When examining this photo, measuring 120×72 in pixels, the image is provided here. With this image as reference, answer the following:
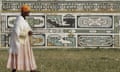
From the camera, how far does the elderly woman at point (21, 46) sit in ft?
39.5

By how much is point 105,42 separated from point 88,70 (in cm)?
1221

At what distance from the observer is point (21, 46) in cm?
1212

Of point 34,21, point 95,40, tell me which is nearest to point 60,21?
point 34,21

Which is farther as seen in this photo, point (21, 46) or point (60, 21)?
point (60, 21)

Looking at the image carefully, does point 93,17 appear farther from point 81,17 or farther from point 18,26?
point 18,26

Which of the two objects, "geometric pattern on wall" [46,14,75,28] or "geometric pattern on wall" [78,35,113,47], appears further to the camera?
"geometric pattern on wall" [46,14,75,28]

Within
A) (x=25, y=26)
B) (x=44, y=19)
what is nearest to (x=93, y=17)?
(x=44, y=19)

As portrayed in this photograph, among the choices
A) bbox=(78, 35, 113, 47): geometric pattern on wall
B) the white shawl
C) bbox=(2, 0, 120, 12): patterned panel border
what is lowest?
bbox=(78, 35, 113, 47): geometric pattern on wall

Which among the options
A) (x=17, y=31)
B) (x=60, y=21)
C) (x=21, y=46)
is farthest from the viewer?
(x=60, y=21)

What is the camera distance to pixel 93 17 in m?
27.8

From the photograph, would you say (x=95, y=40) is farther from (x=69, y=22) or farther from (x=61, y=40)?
(x=61, y=40)

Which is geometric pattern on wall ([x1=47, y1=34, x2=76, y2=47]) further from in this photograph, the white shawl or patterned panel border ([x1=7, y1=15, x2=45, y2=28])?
the white shawl

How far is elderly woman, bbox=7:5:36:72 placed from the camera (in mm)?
12041

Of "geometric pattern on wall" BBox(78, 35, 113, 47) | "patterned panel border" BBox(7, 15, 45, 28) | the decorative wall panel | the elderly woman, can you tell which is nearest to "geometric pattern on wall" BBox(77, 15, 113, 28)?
the decorative wall panel
